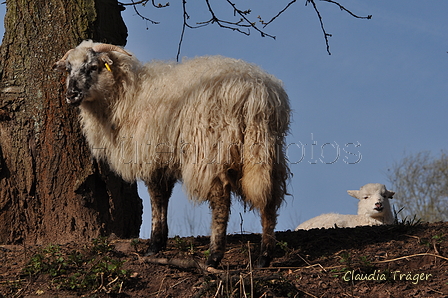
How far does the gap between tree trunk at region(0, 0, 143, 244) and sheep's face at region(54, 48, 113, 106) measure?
0.68 meters

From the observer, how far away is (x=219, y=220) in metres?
4.79

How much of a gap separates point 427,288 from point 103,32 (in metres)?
4.93

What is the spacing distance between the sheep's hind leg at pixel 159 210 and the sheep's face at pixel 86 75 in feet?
3.94

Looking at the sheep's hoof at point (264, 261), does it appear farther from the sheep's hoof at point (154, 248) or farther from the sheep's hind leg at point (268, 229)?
the sheep's hoof at point (154, 248)

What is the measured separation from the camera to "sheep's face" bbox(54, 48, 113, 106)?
549 cm

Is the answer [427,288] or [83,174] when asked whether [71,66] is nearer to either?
[83,174]

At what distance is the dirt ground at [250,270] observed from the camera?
4.20 m

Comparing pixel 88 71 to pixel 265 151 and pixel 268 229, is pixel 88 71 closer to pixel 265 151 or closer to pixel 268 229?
pixel 265 151

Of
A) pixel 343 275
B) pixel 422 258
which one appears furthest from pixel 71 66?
pixel 422 258

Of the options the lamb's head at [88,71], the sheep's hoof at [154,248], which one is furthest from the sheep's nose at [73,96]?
the sheep's hoof at [154,248]

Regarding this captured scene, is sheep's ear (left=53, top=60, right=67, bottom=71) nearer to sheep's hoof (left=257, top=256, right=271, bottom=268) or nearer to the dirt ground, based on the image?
the dirt ground

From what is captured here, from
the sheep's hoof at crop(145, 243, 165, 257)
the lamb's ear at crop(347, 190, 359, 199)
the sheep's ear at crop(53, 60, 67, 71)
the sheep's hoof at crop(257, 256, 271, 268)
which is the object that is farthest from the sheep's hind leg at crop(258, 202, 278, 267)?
the lamb's ear at crop(347, 190, 359, 199)

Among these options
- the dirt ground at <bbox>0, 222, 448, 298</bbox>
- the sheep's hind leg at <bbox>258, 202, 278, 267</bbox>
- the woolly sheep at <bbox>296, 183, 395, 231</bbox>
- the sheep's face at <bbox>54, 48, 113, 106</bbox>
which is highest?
the sheep's face at <bbox>54, 48, 113, 106</bbox>

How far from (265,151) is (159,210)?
160 centimetres
